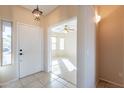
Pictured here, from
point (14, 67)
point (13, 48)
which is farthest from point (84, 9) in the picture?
point (14, 67)

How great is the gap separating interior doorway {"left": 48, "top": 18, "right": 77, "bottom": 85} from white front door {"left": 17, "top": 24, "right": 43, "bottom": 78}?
1.24 ft

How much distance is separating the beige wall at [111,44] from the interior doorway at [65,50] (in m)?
0.87

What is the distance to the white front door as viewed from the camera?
11.5 feet

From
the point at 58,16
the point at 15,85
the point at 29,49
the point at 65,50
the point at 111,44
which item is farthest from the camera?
the point at 65,50

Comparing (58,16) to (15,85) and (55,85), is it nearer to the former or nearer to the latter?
(55,85)

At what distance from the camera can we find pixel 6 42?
3.02 m

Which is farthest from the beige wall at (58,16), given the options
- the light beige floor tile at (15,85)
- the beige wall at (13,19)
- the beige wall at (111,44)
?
the light beige floor tile at (15,85)

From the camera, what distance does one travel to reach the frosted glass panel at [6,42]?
294cm

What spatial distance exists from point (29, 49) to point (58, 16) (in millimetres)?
1450

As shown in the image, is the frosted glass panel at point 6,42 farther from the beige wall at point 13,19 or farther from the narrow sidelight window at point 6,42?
the beige wall at point 13,19

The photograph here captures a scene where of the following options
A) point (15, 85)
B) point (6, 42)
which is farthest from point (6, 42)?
point (15, 85)

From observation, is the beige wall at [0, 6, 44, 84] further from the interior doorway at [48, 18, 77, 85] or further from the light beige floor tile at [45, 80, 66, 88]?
the light beige floor tile at [45, 80, 66, 88]

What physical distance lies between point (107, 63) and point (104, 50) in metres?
0.38

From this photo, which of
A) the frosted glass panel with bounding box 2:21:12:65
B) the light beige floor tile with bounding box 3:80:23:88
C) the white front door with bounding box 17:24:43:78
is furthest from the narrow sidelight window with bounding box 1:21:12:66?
the light beige floor tile with bounding box 3:80:23:88
